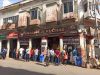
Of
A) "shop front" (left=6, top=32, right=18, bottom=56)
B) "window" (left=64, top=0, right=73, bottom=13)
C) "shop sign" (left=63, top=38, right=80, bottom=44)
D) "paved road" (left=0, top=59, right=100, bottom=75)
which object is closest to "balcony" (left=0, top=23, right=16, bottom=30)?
"shop front" (left=6, top=32, right=18, bottom=56)

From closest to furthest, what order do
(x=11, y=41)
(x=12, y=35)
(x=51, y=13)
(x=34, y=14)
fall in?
1. (x=51, y=13)
2. (x=34, y=14)
3. (x=12, y=35)
4. (x=11, y=41)

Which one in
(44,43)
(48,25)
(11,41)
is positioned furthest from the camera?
(11,41)

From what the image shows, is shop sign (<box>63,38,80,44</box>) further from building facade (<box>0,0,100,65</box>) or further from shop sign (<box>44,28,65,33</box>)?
shop sign (<box>44,28,65,33</box>)

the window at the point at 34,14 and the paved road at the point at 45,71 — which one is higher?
the window at the point at 34,14

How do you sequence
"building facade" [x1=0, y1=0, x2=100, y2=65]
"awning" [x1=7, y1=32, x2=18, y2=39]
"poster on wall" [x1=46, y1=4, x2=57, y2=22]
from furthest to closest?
"awning" [x1=7, y1=32, x2=18, y2=39]
"poster on wall" [x1=46, y1=4, x2=57, y2=22]
"building facade" [x1=0, y1=0, x2=100, y2=65]

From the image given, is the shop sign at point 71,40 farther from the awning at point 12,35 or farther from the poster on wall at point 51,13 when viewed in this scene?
the awning at point 12,35

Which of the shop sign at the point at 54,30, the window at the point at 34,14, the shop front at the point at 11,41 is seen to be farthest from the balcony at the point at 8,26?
the shop sign at the point at 54,30

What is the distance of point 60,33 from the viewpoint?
77.8 ft

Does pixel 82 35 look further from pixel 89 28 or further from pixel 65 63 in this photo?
pixel 65 63

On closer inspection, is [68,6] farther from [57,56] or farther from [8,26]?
[8,26]

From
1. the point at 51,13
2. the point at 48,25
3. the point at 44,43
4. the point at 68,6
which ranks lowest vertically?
the point at 44,43

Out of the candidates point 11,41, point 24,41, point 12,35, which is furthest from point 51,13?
point 11,41

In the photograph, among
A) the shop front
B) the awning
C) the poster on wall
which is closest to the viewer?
the poster on wall

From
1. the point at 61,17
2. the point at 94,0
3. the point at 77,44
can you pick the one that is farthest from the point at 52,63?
the point at 94,0
